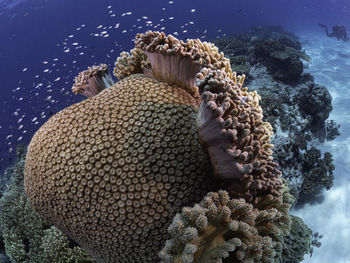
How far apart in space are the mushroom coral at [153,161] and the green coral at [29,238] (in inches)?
62.5

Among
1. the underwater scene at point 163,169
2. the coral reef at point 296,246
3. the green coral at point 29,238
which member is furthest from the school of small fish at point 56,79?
the coral reef at point 296,246

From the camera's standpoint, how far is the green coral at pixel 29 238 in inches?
148

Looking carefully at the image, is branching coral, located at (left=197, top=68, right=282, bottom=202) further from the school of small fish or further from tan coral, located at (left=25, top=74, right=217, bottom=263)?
the school of small fish

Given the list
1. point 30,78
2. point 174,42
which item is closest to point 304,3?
point 30,78

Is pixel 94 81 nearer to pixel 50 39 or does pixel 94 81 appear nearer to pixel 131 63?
pixel 131 63

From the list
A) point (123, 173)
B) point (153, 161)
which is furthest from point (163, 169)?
point (123, 173)

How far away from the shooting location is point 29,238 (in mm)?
4488

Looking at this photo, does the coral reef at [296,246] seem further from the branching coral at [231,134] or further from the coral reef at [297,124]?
the branching coral at [231,134]

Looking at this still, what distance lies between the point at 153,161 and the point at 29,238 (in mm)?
3996

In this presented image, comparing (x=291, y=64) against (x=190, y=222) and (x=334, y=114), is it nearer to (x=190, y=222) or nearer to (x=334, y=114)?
(x=334, y=114)

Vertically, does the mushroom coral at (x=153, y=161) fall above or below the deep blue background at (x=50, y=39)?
above

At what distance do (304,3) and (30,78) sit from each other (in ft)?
399

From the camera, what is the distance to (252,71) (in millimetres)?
9656

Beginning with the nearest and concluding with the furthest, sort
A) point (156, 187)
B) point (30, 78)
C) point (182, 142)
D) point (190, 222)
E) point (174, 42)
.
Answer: point (190, 222), point (156, 187), point (182, 142), point (174, 42), point (30, 78)
